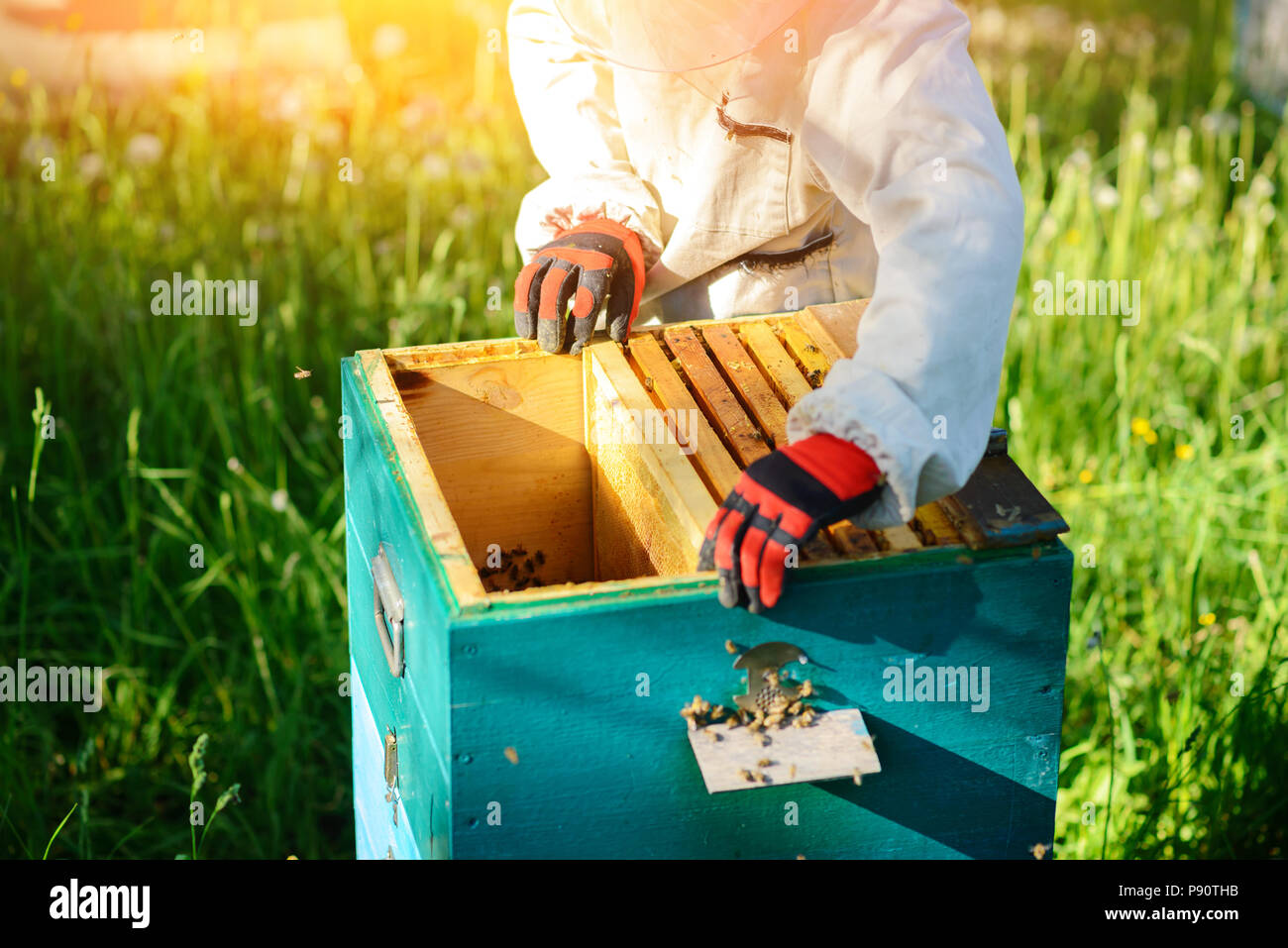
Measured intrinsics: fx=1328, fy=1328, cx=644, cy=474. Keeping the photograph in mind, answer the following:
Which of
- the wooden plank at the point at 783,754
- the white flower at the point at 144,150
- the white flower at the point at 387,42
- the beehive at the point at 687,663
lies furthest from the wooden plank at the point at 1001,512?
the white flower at the point at 387,42

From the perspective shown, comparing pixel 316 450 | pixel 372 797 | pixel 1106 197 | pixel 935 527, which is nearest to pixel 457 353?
pixel 372 797

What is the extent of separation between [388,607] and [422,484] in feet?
0.59

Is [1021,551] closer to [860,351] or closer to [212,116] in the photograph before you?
[860,351]

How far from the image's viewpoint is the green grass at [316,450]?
2541 mm

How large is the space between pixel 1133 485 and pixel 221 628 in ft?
6.85

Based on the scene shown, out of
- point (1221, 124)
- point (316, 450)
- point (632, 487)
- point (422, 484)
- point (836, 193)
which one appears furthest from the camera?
point (1221, 124)

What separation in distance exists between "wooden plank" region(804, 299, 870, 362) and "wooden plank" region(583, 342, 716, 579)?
31 centimetres

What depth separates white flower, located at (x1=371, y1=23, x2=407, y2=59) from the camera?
191 inches

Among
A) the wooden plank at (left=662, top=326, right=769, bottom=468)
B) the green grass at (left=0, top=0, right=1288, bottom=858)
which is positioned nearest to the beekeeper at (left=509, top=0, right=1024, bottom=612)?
the wooden plank at (left=662, top=326, right=769, bottom=468)

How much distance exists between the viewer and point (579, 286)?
6.63ft

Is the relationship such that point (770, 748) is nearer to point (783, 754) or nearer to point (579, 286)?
point (783, 754)

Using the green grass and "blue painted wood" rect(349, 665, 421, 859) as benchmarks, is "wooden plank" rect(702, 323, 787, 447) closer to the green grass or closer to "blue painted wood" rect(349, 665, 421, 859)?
"blue painted wood" rect(349, 665, 421, 859)

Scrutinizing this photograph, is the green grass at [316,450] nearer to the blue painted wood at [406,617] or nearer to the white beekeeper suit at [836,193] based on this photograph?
the blue painted wood at [406,617]

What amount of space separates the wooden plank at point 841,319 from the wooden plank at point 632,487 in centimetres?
31
